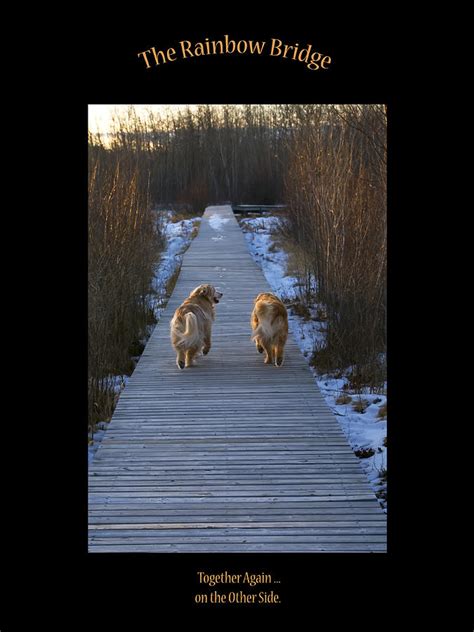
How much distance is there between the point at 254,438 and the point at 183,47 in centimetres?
281

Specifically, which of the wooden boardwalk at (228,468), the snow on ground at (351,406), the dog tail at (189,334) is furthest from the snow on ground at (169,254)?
the wooden boardwalk at (228,468)

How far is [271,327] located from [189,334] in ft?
2.48

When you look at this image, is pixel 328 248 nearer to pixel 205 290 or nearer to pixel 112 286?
pixel 205 290

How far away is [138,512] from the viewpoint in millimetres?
4062

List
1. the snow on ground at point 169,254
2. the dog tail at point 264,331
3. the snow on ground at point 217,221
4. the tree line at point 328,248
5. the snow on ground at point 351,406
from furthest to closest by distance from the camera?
the snow on ground at point 217,221, the snow on ground at point 169,254, the tree line at point 328,248, the dog tail at point 264,331, the snow on ground at point 351,406

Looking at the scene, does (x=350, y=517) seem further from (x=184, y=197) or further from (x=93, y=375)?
(x=184, y=197)

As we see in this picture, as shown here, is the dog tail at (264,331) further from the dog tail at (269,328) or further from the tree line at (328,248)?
the tree line at (328,248)

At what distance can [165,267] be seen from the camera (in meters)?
14.4

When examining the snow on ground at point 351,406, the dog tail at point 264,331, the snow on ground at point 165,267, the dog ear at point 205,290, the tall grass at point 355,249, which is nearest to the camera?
the snow on ground at point 351,406

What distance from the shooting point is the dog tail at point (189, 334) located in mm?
6680

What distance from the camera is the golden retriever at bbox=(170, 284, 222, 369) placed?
6766 mm

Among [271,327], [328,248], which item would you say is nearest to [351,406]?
[271,327]

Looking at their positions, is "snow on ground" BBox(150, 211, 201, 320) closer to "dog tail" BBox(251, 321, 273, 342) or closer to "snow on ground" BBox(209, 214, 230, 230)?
"snow on ground" BBox(209, 214, 230, 230)

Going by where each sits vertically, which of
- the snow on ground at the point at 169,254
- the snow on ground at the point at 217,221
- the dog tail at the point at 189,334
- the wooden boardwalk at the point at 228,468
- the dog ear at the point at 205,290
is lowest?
the wooden boardwalk at the point at 228,468
